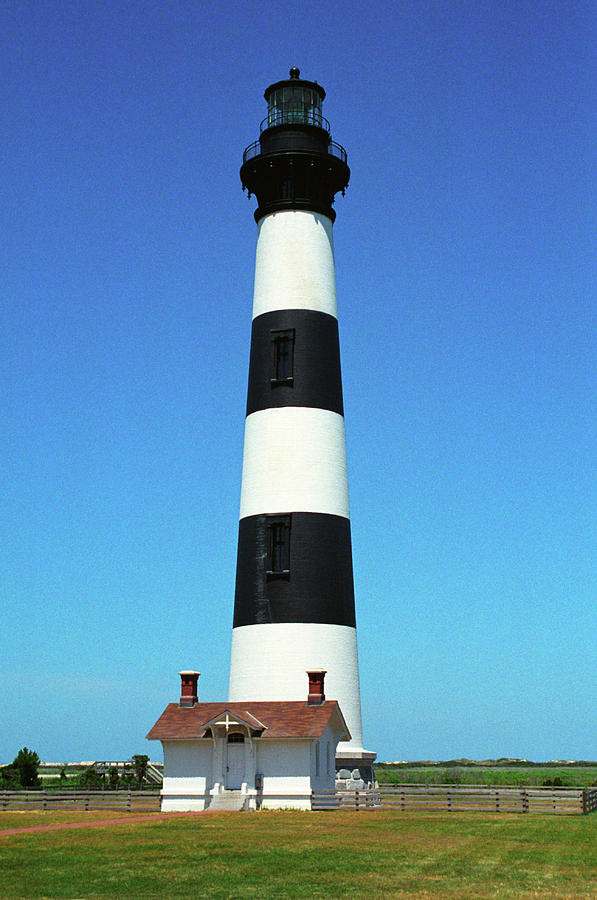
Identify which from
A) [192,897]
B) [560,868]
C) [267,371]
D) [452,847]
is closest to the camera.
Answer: [192,897]

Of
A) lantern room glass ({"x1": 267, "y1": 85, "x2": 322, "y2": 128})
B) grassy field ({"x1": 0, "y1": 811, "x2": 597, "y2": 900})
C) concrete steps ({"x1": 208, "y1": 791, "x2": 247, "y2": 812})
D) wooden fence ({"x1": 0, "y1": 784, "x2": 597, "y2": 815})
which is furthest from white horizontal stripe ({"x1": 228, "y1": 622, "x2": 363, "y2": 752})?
lantern room glass ({"x1": 267, "y1": 85, "x2": 322, "y2": 128})

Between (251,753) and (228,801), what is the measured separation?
172 cm

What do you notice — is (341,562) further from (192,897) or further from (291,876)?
(192,897)

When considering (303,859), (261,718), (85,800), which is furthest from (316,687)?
(303,859)

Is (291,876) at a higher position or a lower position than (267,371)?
lower

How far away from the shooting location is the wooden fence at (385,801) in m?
33.4

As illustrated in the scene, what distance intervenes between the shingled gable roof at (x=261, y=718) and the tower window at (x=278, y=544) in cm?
464

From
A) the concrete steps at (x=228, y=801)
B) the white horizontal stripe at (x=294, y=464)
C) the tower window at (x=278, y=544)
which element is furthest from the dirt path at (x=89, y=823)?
the white horizontal stripe at (x=294, y=464)

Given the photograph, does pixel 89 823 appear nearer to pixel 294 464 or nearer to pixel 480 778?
pixel 294 464

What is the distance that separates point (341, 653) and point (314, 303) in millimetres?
13058

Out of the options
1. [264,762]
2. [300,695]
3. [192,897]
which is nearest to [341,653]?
[300,695]

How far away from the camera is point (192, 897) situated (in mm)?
15328

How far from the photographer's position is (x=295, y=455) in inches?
1443

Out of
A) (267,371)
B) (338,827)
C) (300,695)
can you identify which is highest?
(267,371)
